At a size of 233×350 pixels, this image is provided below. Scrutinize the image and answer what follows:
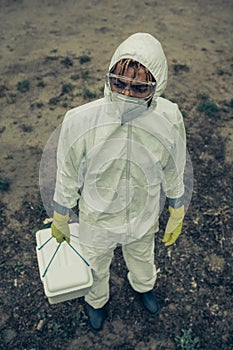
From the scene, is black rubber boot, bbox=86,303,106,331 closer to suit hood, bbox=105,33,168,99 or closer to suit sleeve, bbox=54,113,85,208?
suit sleeve, bbox=54,113,85,208

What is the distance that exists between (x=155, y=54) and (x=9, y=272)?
2319mm

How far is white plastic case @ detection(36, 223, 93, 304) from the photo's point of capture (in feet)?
8.45

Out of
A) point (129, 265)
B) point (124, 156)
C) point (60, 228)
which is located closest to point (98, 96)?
point (129, 265)

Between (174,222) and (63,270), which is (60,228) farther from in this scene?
(174,222)

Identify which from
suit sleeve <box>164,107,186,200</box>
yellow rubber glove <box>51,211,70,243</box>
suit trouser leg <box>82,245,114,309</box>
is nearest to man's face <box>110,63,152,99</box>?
suit sleeve <box>164,107,186,200</box>

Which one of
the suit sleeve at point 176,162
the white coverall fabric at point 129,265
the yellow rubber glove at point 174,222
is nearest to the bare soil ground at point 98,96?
the white coverall fabric at point 129,265

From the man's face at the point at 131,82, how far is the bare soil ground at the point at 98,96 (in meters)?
1.86

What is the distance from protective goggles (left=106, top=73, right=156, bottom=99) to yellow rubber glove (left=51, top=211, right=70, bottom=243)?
92 cm

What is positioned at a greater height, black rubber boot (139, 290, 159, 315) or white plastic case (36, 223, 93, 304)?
white plastic case (36, 223, 93, 304)

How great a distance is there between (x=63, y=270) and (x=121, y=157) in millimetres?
944

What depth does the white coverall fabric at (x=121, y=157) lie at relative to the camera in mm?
2166

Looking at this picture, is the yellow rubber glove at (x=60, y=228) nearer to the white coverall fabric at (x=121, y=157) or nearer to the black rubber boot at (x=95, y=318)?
the white coverall fabric at (x=121, y=157)

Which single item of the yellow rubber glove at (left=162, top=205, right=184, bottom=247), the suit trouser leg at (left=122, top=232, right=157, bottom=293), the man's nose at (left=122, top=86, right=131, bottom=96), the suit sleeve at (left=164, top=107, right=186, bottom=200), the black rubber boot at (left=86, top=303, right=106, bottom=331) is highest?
the man's nose at (left=122, top=86, right=131, bottom=96)

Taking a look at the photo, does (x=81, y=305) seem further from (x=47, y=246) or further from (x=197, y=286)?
(x=197, y=286)
